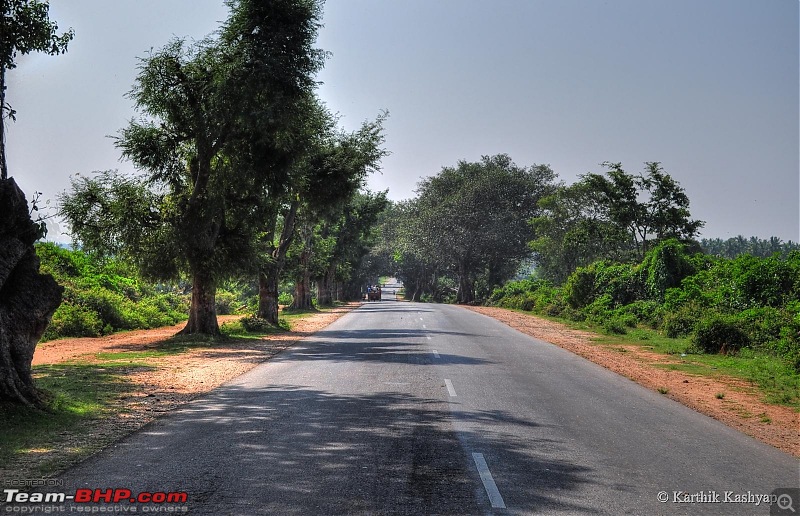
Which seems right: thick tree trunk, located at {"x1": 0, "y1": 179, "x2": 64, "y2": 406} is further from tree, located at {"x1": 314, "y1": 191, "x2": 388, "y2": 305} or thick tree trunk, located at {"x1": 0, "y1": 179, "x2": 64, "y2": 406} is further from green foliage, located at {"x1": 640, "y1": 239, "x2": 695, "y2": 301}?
tree, located at {"x1": 314, "y1": 191, "x2": 388, "y2": 305}

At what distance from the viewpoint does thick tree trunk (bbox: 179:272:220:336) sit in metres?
24.9

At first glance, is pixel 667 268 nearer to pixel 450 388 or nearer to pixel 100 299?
pixel 450 388

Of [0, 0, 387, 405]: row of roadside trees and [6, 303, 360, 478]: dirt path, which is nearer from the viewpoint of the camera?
[6, 303, 360, 478]: dirt path

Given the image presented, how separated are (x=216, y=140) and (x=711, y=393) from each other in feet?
55.0

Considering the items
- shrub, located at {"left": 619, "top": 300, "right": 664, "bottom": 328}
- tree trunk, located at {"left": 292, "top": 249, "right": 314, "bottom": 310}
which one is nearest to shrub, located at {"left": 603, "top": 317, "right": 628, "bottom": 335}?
shrub, located at {"left": 619, "top": 300, "right": 664, "bottom": 328}

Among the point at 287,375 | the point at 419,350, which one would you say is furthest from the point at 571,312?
the point at 287,375

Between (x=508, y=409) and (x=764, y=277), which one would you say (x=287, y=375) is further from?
(x=764, y=277)

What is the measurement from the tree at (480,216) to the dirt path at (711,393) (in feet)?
154

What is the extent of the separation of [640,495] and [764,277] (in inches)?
917

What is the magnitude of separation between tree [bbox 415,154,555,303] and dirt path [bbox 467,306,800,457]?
46977mm

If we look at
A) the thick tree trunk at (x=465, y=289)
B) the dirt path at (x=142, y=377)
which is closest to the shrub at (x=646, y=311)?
the dirt path at (x=142, y=377)

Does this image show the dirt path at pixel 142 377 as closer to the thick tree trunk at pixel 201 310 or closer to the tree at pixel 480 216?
the thick tree trunk at pixel 201 310

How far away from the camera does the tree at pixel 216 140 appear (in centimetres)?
2184

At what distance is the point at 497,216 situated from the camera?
7225 cm
